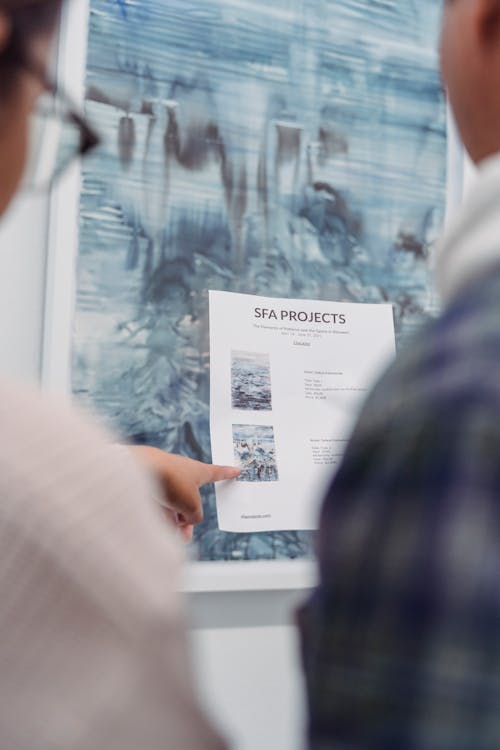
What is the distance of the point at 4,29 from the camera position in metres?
0.40

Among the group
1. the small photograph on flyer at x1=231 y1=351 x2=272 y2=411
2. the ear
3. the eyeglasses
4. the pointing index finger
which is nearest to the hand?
the pointing index finger

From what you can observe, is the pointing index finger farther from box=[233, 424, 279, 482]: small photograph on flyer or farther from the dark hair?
the dark hair

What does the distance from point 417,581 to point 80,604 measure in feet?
0.47

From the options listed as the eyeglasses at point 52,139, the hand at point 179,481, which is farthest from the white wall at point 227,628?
the eyeglasses at point 52,139

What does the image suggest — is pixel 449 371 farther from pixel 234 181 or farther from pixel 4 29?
pixel 234 181

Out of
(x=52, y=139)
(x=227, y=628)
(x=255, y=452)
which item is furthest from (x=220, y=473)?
(x=52, y=139)

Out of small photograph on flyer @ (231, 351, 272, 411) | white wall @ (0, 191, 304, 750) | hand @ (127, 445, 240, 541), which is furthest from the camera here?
small photograph on flyer @ (231, 351, 272, 411)

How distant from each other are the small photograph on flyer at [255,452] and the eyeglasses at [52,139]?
784 millimetres

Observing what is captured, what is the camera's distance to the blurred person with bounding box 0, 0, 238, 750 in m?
0.37

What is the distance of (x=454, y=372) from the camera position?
1.23ft

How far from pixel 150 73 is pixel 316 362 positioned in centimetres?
49

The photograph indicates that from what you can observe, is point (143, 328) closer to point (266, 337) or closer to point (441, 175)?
point (266, 337)

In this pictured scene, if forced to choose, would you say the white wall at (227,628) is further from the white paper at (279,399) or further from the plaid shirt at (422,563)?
the plaid shirt at (422,563)

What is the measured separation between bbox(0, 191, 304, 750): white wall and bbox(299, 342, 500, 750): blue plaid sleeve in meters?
0.85
